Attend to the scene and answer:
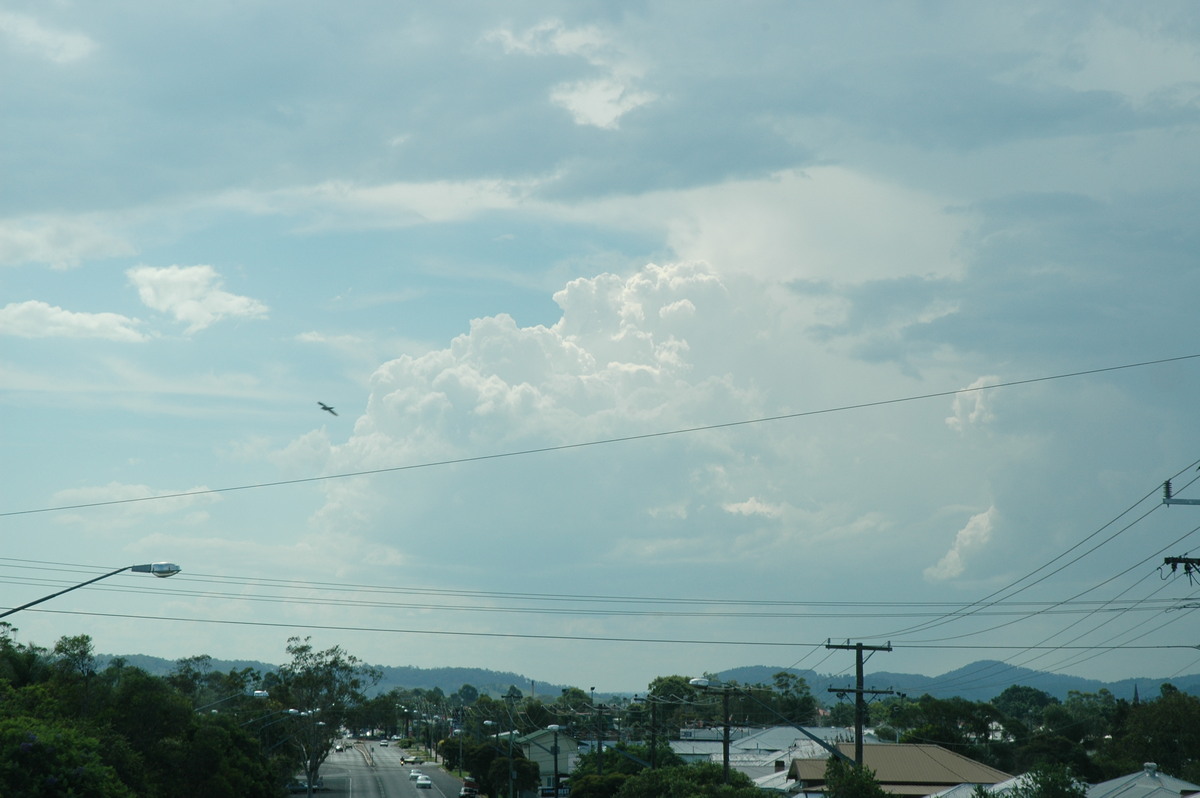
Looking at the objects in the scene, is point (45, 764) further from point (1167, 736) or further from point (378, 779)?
point (378, 779)

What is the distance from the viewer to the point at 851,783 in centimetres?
5053

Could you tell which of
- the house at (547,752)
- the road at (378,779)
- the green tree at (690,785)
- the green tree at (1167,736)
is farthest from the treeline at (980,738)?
the road at (378,779)

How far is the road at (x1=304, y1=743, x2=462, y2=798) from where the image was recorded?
11408cm

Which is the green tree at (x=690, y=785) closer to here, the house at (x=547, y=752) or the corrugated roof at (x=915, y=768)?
the corrugated roof at (x=915, y=768)

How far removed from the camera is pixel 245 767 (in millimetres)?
72062

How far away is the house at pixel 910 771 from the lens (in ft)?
273

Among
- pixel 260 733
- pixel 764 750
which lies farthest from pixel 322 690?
pixel 764 750

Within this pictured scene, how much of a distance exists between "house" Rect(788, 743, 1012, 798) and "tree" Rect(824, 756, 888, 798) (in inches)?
1231

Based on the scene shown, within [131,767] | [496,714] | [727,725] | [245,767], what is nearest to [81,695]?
[131,767]

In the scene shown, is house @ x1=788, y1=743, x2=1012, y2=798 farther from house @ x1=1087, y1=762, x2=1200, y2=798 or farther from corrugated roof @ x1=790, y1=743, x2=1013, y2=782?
house @ x1=1087, y1=762, x2=1200, y2=798

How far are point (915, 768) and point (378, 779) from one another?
70.9m

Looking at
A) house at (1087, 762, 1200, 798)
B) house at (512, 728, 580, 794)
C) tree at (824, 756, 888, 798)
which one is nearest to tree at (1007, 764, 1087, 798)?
tree at (824, 756, 888, 798)

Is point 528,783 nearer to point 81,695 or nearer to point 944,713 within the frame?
point 944,713

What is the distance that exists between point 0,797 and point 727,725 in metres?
37.3
